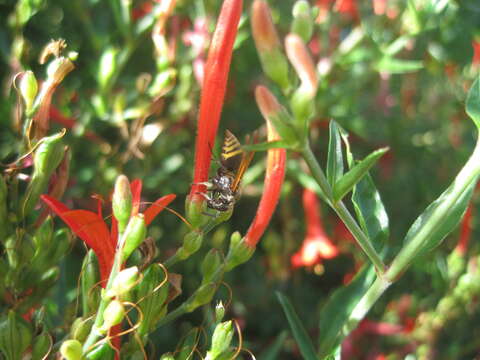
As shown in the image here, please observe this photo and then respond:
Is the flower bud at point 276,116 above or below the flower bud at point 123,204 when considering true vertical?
above

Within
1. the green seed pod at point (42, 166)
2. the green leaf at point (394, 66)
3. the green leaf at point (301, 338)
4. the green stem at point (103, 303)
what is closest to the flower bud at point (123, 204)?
the green stem at point (103, 303)

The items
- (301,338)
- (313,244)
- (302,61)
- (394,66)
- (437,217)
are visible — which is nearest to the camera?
(302,61)

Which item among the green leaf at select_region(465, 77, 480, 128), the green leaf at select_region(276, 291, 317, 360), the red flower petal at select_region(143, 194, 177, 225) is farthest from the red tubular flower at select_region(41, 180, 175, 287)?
the green leaf at select_region(465, 77, 480, 128)

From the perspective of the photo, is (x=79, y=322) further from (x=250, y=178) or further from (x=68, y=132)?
(x=250, y=178)

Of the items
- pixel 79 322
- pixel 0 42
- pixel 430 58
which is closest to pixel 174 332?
pixel 79 322

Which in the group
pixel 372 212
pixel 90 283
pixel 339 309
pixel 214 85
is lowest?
pixel 339 309

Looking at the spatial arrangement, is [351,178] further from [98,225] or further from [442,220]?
[98,225]

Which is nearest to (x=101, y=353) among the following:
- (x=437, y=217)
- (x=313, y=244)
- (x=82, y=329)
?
(x=82, y=329)

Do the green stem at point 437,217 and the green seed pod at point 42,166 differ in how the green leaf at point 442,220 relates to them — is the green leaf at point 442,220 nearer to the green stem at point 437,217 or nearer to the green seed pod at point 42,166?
the green stem at point 437,217
